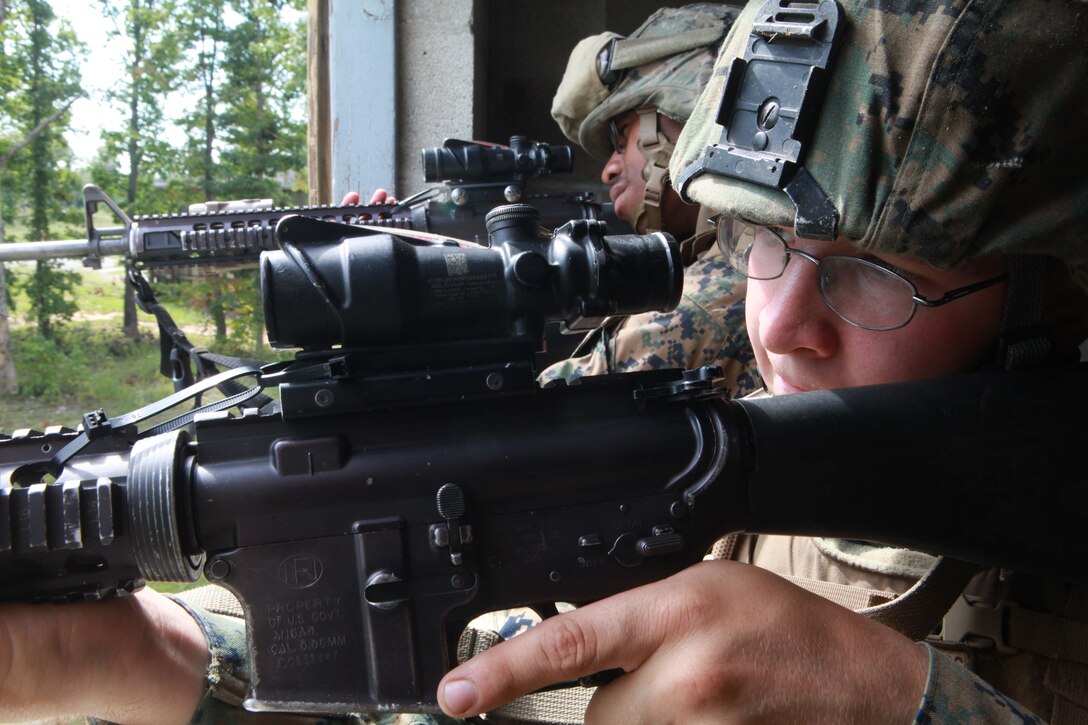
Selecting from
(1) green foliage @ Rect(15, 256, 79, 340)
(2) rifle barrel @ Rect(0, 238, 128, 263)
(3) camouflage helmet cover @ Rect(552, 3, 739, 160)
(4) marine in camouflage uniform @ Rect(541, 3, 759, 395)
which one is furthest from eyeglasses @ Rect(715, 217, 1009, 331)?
(1) green foliage @ Rect(15, 256, 79, 340)

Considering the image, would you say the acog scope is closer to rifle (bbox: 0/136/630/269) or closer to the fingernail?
rifle (bbox: 0/136/630/269)

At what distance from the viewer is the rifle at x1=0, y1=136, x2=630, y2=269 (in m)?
3.67

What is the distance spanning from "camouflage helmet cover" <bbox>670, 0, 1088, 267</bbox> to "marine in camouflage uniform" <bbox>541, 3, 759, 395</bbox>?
4.73 ft

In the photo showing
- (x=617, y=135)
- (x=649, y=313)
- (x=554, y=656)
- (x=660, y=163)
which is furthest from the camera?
(x=617, y=135)

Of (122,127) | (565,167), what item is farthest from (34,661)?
(122,127)

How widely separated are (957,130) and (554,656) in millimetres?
897

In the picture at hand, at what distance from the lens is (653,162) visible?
3590 mm

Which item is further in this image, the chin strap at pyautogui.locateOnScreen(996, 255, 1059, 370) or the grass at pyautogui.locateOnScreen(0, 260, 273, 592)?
the grass at pyautogui.locateOnScreen(0, 260, 273, 592)

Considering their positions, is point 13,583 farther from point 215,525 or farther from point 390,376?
point 390,376

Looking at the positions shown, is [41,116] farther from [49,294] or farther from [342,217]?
[342,217]

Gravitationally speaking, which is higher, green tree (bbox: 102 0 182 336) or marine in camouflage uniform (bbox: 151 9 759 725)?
green tree (bbox: 102 0 182 336)

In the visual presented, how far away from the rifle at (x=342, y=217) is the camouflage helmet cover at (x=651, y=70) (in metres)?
0.31

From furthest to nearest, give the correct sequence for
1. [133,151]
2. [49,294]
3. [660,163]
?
[133,151] < [49,294] < [660,163]

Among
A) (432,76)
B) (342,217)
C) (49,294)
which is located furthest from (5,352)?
(432,76)
